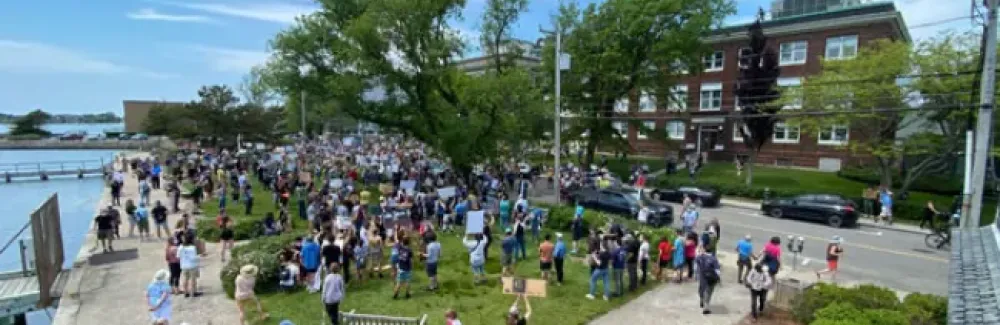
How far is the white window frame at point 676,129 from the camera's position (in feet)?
164

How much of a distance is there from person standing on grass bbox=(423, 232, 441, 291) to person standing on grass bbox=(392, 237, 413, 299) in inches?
19.1

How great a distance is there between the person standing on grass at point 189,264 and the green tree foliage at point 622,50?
96.3ft

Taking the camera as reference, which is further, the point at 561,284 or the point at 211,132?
the point at 211,132

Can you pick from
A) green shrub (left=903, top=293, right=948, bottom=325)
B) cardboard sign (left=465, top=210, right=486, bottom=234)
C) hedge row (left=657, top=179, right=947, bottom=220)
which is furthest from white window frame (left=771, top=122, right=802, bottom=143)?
green shrub (left=903, top=293, right=948, bottom=325)

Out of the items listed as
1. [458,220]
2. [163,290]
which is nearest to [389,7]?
[458,220]

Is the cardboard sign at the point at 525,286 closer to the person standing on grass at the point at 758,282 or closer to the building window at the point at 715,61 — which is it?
the person standing on grass at the point at 758,282

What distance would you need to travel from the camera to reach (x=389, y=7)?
26.5 metres

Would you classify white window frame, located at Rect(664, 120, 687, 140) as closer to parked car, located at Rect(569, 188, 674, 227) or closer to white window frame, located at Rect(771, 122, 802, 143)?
white window frame, located at Rect(771, 122, 802, 143)

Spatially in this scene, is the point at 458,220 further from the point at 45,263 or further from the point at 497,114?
the point at 45,263

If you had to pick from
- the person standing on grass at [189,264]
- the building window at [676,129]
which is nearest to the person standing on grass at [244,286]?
the person standing on grass at [189,264]

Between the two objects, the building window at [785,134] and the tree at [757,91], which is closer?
the tree at [757,91]

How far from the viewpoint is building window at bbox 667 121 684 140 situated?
50.3 metres

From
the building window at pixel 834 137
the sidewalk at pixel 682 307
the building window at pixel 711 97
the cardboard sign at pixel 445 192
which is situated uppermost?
the building window at pixel 711 97

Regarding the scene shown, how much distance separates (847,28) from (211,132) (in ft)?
178
